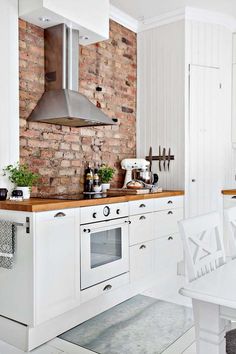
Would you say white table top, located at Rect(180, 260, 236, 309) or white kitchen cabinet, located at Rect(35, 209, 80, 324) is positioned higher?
white table top, located at Rect(180, 260, 236, 309)

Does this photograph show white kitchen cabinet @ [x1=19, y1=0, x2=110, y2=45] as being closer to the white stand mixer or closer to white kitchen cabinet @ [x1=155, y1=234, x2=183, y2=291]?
the white stand mixer

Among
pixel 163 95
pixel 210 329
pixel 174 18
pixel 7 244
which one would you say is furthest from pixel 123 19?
pixel 210 329

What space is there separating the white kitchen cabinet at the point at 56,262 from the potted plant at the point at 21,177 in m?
0.52

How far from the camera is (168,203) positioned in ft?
12.1

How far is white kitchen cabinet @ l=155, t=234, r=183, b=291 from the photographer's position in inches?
139

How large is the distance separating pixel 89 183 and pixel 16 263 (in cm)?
139

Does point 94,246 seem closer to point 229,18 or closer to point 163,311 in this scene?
point 163,311

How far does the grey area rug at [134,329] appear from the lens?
2289mm

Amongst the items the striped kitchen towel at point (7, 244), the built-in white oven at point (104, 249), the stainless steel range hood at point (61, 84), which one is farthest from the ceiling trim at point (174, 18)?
the striped kitchen towel at point (7, 244)

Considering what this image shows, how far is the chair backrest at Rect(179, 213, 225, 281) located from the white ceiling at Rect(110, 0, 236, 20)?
2.83 m

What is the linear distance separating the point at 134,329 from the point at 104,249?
65 cm

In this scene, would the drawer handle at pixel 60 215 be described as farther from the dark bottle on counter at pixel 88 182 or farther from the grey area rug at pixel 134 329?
the dark bottle on counter at pixel 88 182

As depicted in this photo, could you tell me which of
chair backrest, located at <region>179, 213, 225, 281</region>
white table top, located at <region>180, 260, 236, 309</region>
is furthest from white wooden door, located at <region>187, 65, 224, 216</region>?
white table top, located at <region>180, 260, 236, 309</region>

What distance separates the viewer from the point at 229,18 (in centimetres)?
416
